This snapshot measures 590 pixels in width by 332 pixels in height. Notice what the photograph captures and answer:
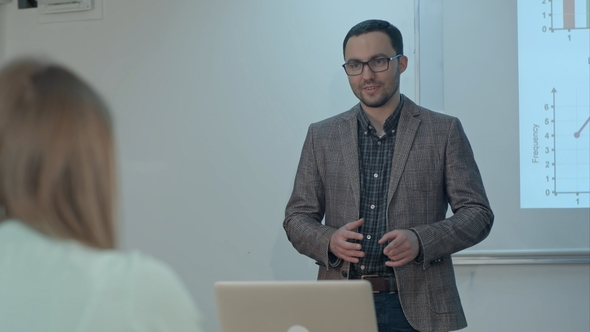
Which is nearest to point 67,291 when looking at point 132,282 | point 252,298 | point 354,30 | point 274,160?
point 132,282

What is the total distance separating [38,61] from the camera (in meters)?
0.99

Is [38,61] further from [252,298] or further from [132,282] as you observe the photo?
[252,298]

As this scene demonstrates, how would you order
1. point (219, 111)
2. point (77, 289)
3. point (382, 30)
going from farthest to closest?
point (219, 111) → point (382, 30) → point (77, 289)

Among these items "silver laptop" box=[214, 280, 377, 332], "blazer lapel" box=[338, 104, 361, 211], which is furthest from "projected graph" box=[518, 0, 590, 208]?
"silver laptop" box=[214, 280, 377, 332]

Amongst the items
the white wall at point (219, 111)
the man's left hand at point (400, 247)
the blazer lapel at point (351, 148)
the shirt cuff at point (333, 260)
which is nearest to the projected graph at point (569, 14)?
the white wall at point (219, 111)

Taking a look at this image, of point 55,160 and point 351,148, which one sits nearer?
point 55,160

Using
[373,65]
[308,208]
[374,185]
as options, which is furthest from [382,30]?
[308,208]

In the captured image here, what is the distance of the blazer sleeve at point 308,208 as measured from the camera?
2.42 m

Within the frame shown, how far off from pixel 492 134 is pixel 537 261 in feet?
1.99

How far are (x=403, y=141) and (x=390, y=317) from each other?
62 cm

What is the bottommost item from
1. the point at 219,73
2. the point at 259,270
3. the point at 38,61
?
the point at 259,270

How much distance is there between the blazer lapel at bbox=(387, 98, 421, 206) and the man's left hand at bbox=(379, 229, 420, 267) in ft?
0.60

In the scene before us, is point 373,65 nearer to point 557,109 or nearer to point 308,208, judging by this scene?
point 308,208

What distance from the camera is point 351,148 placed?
249 cm
